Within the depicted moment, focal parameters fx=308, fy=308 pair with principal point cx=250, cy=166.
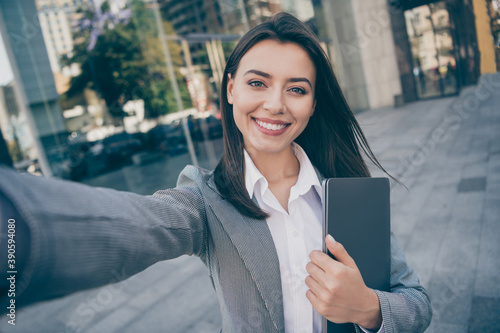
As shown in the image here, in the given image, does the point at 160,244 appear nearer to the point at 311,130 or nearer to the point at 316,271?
the point at 316,271

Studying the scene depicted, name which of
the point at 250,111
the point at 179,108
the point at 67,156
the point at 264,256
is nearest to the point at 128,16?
the point at 179,108

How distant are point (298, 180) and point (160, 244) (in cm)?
60

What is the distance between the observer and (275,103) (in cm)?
99

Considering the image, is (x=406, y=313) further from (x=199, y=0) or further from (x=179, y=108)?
(x=199, y=0)

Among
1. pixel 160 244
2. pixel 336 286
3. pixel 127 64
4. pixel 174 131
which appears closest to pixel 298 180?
pixel 336 286

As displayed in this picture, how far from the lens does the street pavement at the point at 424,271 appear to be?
2404 millimetres

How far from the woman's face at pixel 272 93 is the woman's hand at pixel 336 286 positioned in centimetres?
42

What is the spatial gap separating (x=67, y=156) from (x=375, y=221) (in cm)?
478

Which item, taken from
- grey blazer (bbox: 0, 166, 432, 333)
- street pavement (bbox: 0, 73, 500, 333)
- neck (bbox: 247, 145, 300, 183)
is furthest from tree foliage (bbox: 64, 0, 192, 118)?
grey blazer (bbox: 0, 166, 432, 333)

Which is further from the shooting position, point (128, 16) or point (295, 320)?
point (128, 16)

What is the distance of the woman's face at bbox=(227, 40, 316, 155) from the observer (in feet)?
3.26

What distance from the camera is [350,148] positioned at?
1236 millimetres

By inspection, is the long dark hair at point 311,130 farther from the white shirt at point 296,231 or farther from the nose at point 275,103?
the nose at point 275,103

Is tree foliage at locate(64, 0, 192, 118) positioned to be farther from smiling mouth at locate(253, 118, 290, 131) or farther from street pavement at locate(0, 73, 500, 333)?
smiling mouth at locate(253, 118, 290, 131)
